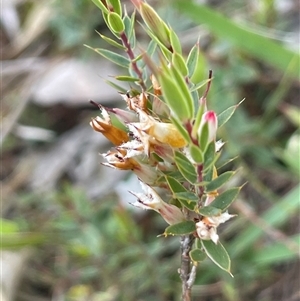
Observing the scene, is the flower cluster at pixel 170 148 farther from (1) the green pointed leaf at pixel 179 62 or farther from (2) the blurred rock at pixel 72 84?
(2) the blurred rock at pixel 72 84

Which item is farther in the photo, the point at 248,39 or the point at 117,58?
the point at 248,39

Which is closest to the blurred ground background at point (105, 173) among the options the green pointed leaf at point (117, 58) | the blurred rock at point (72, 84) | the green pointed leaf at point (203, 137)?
the blurred rock at point (72, 84)

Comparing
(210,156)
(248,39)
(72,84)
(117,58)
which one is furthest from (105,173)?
(210,156)

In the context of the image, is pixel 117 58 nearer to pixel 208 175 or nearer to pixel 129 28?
pixel 129 28

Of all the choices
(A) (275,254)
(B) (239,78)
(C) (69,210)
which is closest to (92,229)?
(C) (69,210)

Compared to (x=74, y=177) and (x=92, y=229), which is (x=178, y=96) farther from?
(x=74, y=177)

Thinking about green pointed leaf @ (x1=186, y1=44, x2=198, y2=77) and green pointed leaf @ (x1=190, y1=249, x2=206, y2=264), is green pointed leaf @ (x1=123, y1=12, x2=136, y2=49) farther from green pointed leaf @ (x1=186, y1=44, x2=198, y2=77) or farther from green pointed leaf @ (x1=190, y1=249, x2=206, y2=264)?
green pointed leaf @ (x1=190, y1=249, x2=206, y2=264)
